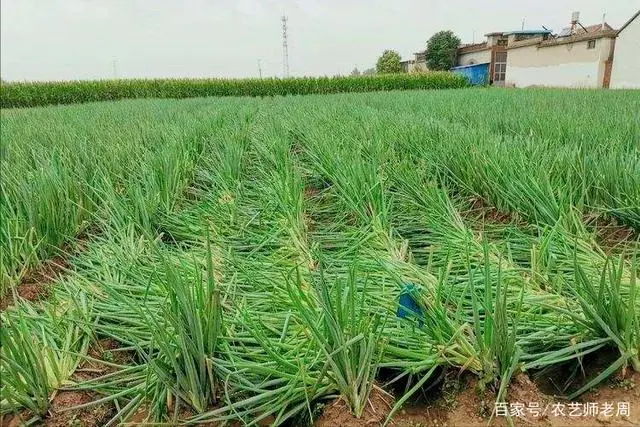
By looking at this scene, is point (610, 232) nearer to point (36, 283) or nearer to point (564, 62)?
point (36, 283)

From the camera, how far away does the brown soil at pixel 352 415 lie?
2.83 ft

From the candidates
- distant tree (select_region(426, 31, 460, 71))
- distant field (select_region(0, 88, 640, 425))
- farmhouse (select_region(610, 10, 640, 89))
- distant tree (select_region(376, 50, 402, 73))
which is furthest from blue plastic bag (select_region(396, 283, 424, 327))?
distant tree (select_region(376, 50, 402, 73))

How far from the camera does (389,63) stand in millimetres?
34125

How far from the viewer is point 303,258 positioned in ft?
5.01

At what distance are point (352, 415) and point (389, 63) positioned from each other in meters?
36.0

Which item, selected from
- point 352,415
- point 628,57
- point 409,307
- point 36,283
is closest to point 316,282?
point 409,307

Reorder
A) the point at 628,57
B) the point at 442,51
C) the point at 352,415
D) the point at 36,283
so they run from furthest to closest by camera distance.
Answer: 1. the point at 442,51
2. the point at 628,57
3. the point at 36,283
4. the point at 352,415

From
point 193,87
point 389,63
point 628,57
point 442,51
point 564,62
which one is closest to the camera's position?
point 628,57

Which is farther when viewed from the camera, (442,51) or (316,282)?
(442,51)

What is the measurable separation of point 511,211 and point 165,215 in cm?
157

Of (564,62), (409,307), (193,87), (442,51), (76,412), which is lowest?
(76,412)

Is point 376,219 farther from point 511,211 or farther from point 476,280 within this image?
point 511,211

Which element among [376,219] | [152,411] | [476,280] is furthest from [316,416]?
[376,219]

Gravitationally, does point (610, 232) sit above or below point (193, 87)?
Result: below
